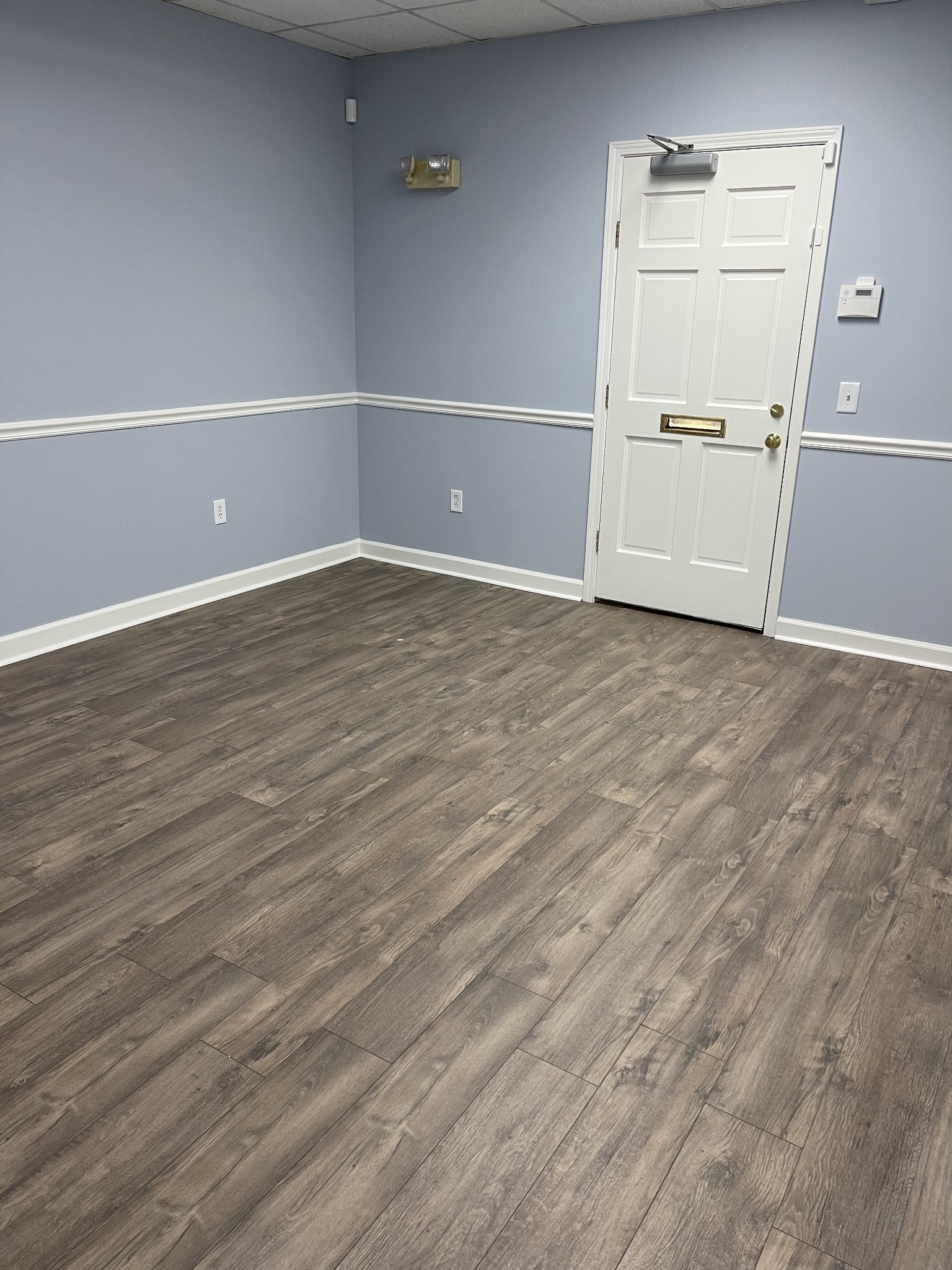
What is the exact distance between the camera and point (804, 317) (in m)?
3.98

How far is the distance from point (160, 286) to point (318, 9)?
1.30 metres

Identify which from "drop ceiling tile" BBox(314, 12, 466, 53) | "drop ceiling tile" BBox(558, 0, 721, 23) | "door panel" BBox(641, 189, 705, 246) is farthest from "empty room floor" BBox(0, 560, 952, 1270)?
"drop ceiling tile" BBox(314, 12, 466, 53)

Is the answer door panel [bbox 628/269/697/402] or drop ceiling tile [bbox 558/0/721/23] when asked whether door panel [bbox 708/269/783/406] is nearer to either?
door panel [bbox 628/269/697/402]

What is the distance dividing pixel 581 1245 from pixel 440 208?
4499 mm

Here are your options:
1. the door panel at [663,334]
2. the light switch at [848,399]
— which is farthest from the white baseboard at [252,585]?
the light switch at [848,399]

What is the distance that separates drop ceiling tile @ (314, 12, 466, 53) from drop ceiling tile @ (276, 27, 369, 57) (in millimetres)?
52

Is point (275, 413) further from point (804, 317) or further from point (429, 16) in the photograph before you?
point (804, 317)

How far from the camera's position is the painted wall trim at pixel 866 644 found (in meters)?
4.02

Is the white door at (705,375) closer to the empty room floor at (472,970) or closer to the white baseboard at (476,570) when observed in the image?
the white baseboard at (476,570)

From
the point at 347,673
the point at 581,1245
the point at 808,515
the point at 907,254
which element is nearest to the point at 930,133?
the point at 907,254

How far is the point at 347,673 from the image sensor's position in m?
3.87

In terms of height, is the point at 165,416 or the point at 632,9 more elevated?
the point at 632,9

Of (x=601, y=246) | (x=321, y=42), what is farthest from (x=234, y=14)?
(x=601, y=246)

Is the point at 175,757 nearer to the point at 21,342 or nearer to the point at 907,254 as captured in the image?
the point at 21,342
